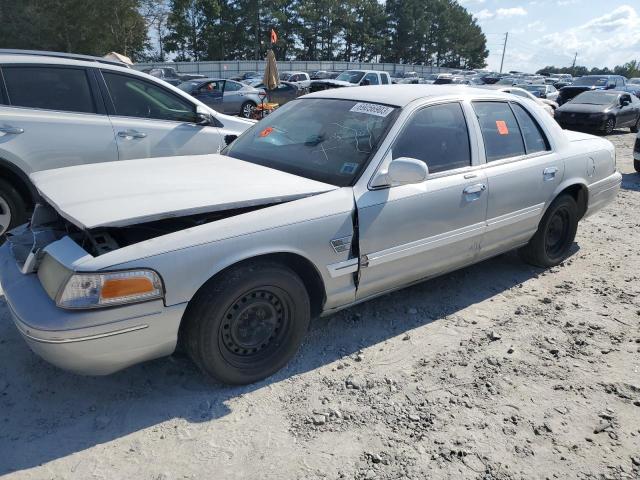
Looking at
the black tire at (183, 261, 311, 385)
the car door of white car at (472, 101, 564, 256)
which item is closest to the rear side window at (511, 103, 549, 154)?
the car door of white car at (472, 101, 564, 256)

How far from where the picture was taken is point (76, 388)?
2.88 metres

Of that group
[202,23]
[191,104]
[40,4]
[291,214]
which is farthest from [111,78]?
[202,23]

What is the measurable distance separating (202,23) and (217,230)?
60894 mm

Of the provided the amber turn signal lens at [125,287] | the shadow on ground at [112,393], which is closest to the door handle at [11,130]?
the shadow on ground at [112,393]

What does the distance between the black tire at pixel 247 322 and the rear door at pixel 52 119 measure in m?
2.84

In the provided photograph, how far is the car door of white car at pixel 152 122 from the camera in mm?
5008

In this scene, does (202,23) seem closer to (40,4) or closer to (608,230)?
(40,4)

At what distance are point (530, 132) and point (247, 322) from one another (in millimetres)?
2972

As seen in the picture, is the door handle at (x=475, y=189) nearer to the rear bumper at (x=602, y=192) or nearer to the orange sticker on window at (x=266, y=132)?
the orange sticker on window at (x=266, y=132)

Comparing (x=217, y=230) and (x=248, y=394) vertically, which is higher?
(x=217, y=230)

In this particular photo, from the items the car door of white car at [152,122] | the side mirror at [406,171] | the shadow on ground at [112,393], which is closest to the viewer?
the shadow on ground at [112,393]

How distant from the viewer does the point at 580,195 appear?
480 centimetres

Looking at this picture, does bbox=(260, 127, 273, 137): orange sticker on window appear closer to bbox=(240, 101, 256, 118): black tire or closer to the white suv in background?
the white suv in background

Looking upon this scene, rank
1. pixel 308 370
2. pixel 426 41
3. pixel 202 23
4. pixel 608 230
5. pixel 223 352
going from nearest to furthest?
pixel 223 352, pixel 308 370, pixel 608 230, pixel 202 23, pixel 426 41
